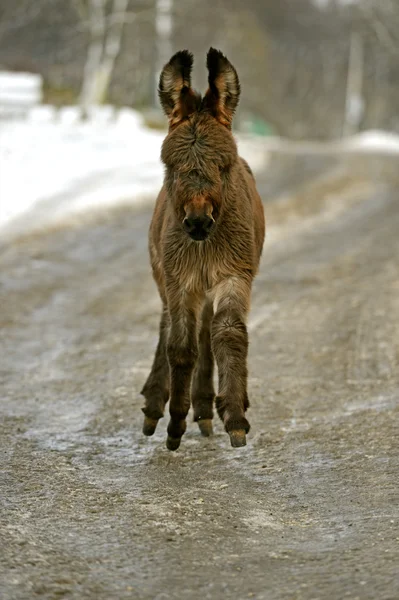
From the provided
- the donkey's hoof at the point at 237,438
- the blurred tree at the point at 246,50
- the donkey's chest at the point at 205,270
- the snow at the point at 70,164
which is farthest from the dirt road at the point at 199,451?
the blurred tree at the point at 246,50

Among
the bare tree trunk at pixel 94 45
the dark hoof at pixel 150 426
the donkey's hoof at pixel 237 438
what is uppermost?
the bare tree trunk at pixel 94 45

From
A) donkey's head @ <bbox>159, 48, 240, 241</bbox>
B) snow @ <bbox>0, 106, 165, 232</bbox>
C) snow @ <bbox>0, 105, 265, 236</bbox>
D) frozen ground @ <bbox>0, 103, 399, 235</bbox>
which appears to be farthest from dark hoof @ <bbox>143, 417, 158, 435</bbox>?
snow @ <bbox>0, 106, 165, 232</bbox>

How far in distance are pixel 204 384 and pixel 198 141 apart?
193 centimetres

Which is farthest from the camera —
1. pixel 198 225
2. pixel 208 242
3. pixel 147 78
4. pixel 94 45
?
pixel 147 78

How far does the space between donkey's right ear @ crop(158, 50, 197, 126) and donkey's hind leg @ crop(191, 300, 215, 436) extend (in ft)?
4.75

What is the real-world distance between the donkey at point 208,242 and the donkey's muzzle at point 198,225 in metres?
0.14

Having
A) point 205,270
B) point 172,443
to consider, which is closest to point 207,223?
point 205,270

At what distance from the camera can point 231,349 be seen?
5.59 meters

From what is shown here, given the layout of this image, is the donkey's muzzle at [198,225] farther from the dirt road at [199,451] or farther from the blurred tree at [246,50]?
the blurred tree at [246,50]

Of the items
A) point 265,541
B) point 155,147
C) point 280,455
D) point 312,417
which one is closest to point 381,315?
point 312,417

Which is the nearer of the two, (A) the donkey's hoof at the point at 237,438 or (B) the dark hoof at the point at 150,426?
(A) the donkey's hoof at the point at 237,438

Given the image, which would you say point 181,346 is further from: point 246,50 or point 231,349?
point 246,50

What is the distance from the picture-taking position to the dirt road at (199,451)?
416 centimetres

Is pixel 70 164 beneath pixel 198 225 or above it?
above
